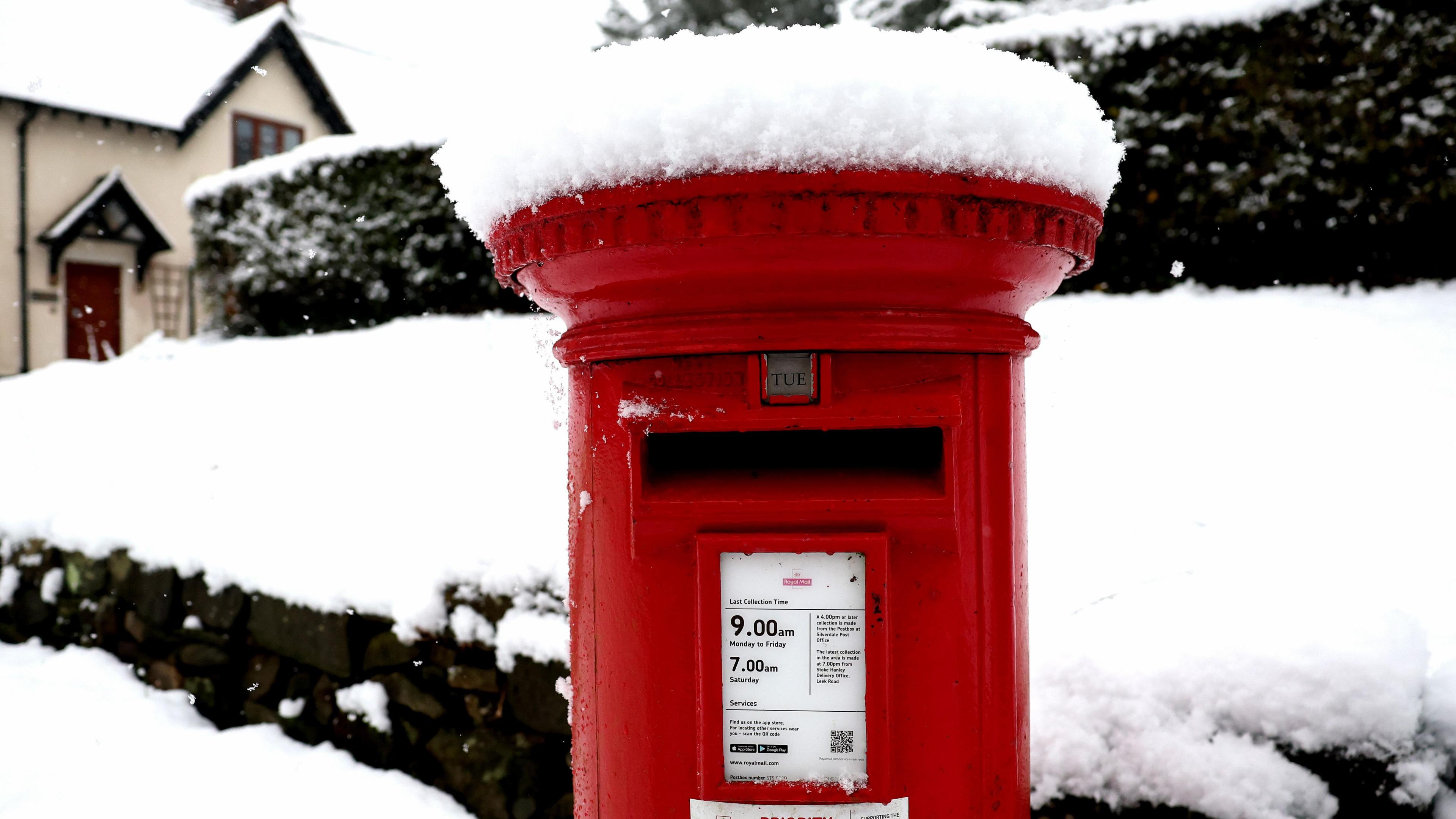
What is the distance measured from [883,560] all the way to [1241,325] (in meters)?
3.18

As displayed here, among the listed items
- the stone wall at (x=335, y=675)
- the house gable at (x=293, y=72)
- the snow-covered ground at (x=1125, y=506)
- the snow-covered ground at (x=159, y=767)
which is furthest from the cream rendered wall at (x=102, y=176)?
the snow-covered ground at (x=159, y=767)

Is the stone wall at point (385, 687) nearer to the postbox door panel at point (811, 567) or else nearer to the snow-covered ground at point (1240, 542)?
the snow-covered ground at point (1240, 542)

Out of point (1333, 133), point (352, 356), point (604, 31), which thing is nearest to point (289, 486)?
point (352, 356)

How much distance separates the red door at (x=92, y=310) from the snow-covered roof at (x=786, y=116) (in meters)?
16.2

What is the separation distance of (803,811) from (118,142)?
17922 mm

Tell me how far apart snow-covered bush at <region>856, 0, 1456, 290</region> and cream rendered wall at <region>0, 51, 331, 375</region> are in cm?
1436

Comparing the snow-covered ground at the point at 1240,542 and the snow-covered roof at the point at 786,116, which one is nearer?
the snow-covered roof at the point at 786,116

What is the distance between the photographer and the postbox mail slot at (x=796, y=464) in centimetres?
99

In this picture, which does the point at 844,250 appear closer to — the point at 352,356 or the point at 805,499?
the point at 805,499

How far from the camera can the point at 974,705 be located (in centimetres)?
104

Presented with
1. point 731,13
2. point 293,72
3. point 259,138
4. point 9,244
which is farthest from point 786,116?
point 293,72

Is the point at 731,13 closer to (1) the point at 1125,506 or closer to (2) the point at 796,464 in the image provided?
(1) the point at 1125,506

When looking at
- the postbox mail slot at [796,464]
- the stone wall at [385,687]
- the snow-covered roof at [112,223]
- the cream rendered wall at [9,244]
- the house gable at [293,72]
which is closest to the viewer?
the postbox mail slot at [796,464]

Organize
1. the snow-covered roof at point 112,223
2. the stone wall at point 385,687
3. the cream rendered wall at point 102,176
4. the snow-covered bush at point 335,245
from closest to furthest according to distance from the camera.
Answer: the stone wall at point 385,687 < the snow-covered bush at point 335,245 < the cream rendered wall at point 102,176 < the snow-covered roof at point 112,223
